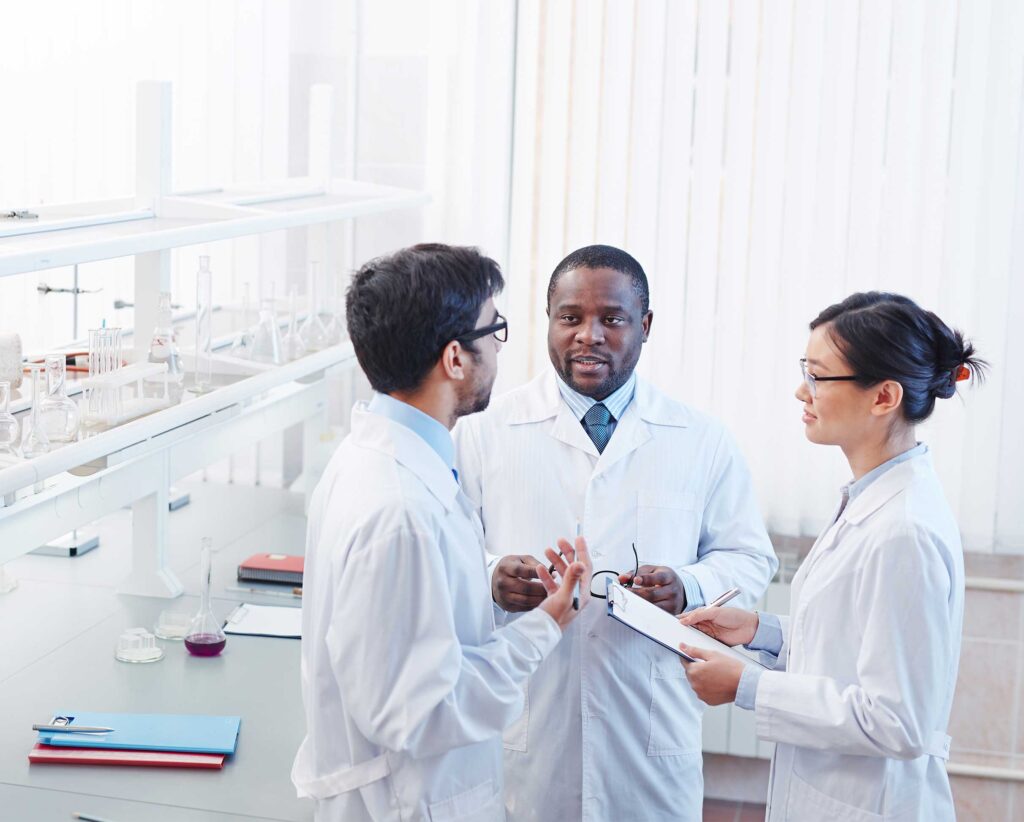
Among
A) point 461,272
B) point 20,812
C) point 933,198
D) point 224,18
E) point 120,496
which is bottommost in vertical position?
point 20,812

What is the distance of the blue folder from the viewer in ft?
6.20

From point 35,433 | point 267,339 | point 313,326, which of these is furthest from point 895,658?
point 313,326

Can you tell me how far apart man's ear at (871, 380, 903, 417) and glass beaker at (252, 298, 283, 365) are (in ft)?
5.25

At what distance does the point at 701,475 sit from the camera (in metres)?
2.03

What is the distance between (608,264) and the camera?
6.52 feet

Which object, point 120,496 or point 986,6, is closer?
point 120,496

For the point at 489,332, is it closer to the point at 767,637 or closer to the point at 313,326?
the point at 767,637

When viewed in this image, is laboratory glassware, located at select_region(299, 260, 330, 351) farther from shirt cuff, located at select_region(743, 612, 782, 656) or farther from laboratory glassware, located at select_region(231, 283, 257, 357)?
shirt cuff, located at select_region(743, 612, 782, 656)

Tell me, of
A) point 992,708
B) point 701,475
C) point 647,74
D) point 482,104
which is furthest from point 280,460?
point 992,708

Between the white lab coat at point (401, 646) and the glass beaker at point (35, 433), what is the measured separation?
675 mm

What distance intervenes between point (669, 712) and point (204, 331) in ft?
4.12

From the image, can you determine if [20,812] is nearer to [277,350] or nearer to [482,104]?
[277,350]

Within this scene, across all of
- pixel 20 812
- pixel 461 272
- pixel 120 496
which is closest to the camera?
pixel 461 272

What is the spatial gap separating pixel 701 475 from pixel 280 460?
195 cm
